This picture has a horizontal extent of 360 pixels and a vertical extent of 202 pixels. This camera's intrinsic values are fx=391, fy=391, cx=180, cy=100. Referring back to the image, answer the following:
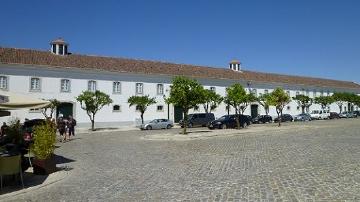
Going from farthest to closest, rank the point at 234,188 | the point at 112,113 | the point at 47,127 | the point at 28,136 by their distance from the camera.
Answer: the point at 112,113 → the point at 28,136 → the point at 47,127 → the point at 234,188

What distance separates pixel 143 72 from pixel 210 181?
3589 cm

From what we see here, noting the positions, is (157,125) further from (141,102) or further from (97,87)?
(97,87)

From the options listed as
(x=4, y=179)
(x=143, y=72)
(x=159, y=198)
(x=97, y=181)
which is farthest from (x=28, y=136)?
(x=143, y=72)

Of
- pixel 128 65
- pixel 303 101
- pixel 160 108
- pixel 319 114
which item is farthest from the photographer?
pixel 319 114

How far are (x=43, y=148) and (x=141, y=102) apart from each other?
1186 inches

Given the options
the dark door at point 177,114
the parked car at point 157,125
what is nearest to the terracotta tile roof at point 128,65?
the dark door at point 177,114

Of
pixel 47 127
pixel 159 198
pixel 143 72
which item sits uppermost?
pixel 143 72

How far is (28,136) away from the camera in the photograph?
1533 centimetres

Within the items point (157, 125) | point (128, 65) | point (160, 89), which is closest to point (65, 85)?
point (128, 65)

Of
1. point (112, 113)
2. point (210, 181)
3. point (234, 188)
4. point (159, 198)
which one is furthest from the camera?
point (112, 113)

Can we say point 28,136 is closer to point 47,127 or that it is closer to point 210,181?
point 47,127

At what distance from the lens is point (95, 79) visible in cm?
4072

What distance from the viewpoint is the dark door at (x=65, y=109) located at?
3815 centimetres

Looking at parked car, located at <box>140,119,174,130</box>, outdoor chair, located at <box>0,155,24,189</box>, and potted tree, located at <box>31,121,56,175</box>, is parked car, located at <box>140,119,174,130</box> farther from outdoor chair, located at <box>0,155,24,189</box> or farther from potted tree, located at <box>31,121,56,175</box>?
outdoor chair, located at <box>0,155,24,189</box>
